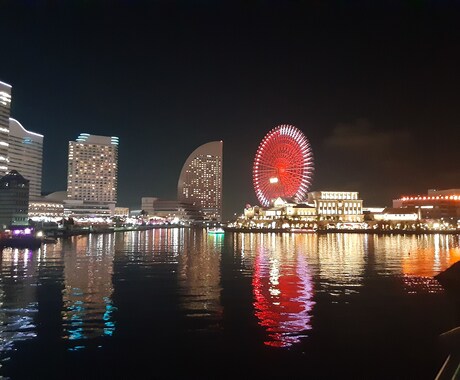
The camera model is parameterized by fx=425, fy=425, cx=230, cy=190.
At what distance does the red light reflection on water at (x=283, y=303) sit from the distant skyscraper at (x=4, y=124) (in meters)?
126

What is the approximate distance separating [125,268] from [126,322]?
19.2 metres

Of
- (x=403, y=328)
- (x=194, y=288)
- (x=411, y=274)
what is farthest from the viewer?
(x=411, y=274)

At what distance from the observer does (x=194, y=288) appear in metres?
25.1

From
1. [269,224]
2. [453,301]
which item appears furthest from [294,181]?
[453,301]

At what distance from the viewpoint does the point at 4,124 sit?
450 feet

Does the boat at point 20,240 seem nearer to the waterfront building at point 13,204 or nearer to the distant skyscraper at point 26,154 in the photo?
the waterfront building at point 13,204

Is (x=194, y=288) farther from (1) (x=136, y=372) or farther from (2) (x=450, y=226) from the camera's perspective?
(2) (x=450, y=226)

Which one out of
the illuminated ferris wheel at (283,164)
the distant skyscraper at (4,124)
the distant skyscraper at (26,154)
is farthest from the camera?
the distant skyscraper at (26,154)

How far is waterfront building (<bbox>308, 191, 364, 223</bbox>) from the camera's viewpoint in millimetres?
168625

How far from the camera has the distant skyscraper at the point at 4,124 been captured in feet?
440

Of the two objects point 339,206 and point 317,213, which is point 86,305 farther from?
point 339,206

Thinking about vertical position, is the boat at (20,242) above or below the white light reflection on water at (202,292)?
above

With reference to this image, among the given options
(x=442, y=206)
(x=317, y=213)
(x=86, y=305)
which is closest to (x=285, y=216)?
(x=317, y=213)

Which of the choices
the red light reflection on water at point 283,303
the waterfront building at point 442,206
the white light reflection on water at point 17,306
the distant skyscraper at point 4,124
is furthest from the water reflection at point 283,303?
the waterfront building at point 442,206
